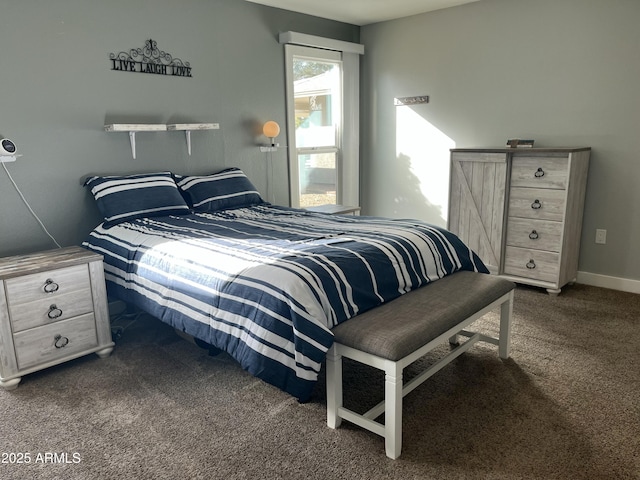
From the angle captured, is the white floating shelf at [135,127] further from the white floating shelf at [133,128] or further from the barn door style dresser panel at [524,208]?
the barn door style dresser panel at [524,208]

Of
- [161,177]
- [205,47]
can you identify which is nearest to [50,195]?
[161,177]

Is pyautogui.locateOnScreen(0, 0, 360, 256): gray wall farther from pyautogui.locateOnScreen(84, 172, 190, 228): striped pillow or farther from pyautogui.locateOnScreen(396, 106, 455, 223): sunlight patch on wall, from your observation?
pyautogui.locateOnScreen(396, 106, 455, 223): sunlight patch on wall

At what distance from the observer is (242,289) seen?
206 cm

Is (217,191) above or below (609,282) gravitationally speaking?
above

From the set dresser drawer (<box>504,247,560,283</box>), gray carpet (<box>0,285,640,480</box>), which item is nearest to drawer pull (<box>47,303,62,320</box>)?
gray carpet (<box>0,285,640,480</box>)

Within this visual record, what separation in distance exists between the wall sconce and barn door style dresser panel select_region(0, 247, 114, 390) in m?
1.84

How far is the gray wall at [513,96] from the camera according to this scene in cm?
357

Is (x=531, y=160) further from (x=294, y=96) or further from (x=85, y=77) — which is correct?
(x=85, y=77)

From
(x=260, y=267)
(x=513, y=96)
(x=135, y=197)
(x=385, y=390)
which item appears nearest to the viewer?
(x=385, y=390)

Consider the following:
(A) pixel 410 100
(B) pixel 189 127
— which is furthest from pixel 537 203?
(B) pixel 189 127

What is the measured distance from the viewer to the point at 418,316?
2.06 meters

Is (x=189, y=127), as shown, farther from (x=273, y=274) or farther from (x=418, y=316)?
(x=418, y=316)

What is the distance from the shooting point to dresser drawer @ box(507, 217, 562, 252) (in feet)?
11.7

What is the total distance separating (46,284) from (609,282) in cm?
387
